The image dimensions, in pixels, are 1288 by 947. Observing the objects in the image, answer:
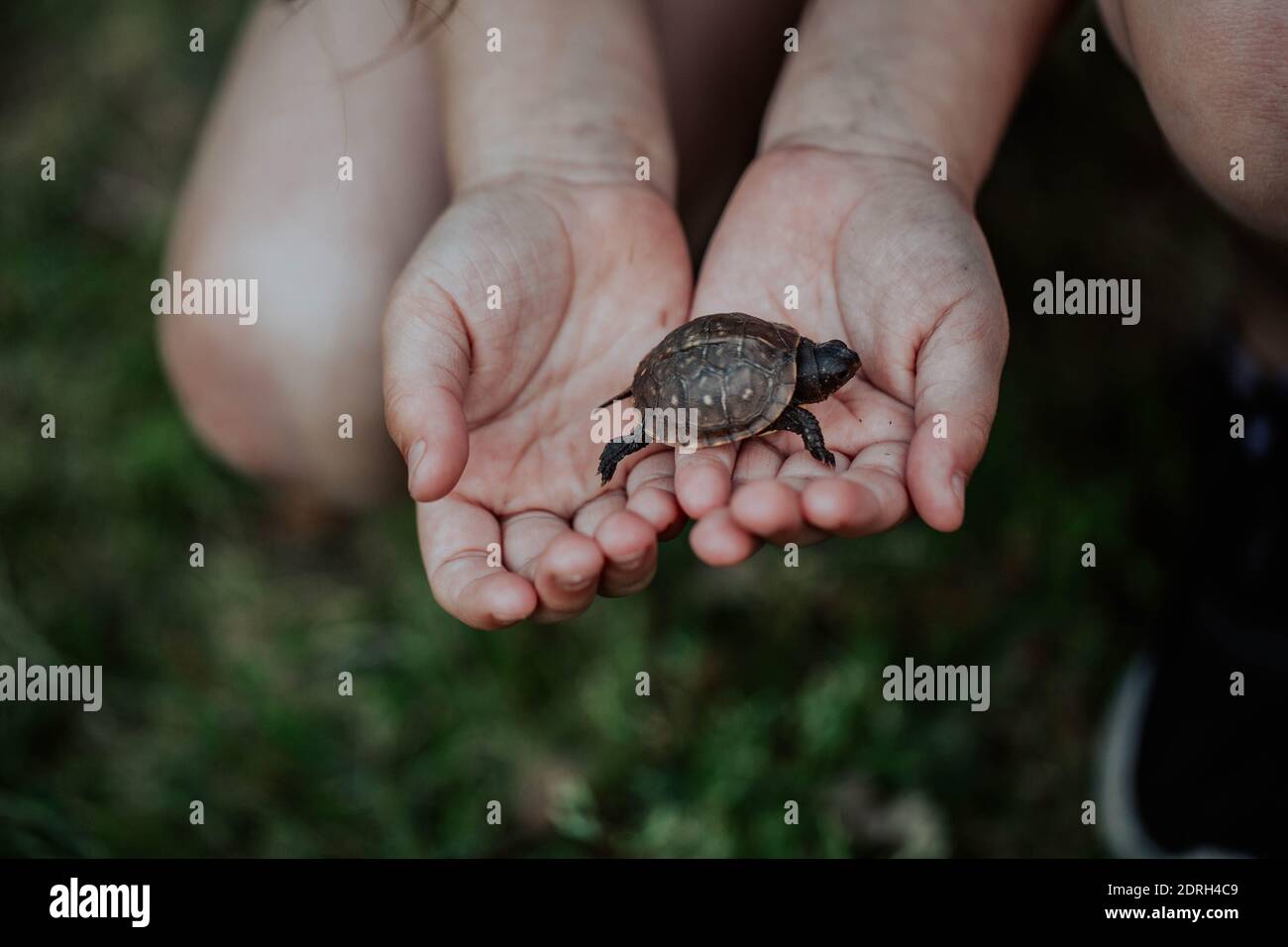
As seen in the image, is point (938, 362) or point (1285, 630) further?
point (1285, 630)

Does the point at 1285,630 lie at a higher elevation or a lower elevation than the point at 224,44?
lower

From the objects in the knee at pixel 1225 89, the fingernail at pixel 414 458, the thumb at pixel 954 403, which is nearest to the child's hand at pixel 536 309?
the fingernail at pixel 414 458

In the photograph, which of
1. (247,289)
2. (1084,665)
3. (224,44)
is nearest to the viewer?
(247,289)

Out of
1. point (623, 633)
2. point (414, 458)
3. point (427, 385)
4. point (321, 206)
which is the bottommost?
point (623, 633)

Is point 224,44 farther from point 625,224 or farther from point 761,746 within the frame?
point 761,746

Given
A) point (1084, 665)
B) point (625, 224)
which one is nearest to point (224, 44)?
point (625, 224)

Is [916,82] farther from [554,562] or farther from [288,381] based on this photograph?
[288,381]

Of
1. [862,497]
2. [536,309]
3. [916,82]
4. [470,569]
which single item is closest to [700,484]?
[862,497]

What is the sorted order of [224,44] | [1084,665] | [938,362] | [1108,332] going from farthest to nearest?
[224,44], [1108,332], [1084,665], [938,362]
